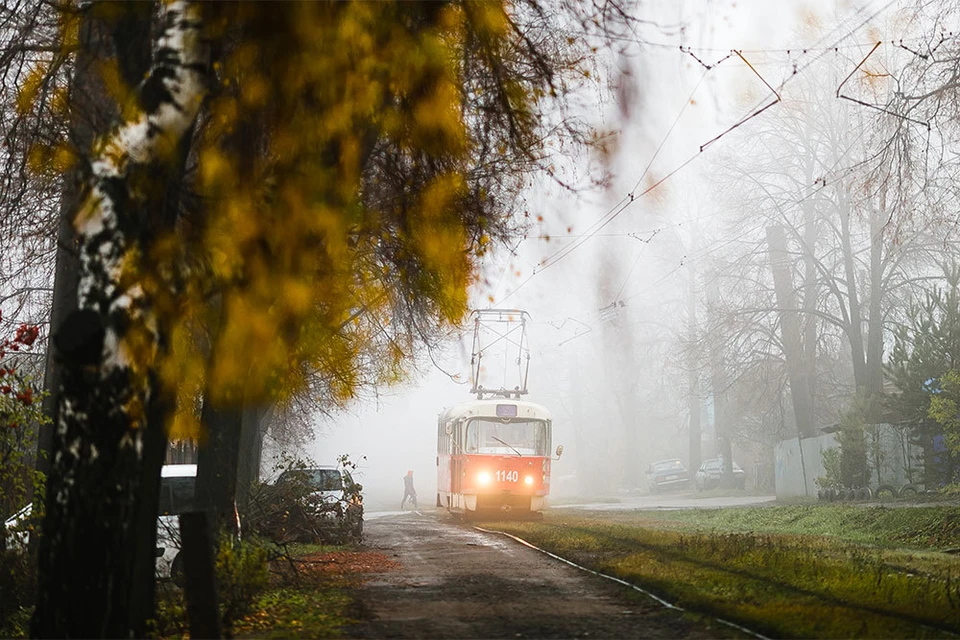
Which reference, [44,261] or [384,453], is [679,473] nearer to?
[44,261]

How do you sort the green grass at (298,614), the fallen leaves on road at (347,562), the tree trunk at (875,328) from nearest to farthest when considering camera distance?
1. the green grass at (298,614)
2. the fallen leaves on road at (347,562)
3. the tree trunk at (875,328)

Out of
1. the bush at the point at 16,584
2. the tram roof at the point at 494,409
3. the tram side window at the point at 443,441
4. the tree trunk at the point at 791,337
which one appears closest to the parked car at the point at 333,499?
the bush at the point at 16,584

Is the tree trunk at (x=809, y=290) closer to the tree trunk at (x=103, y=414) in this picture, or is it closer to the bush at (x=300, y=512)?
the bush at (x=300, y=512)

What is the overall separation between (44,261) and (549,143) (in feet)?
25.1

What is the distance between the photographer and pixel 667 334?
198ft

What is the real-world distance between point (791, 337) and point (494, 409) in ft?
46.3

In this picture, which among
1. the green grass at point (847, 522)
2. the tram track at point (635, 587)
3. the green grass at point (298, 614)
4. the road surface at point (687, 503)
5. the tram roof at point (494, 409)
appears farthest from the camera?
the road surface at point (687, 503)

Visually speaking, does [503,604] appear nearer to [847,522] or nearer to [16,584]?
[16,584]

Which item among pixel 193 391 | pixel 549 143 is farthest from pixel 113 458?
pixel 193 391

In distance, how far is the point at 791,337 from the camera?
38.8 m

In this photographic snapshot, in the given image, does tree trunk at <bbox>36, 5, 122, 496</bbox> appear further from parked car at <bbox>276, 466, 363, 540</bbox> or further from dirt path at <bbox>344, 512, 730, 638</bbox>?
parked car at <bbox>276, 466, 363, 540</bbox>

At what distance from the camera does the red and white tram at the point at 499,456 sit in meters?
28.7

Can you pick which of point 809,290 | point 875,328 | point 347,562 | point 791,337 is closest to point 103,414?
point 347,562

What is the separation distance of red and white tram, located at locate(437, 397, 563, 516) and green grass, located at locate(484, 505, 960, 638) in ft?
18.0
